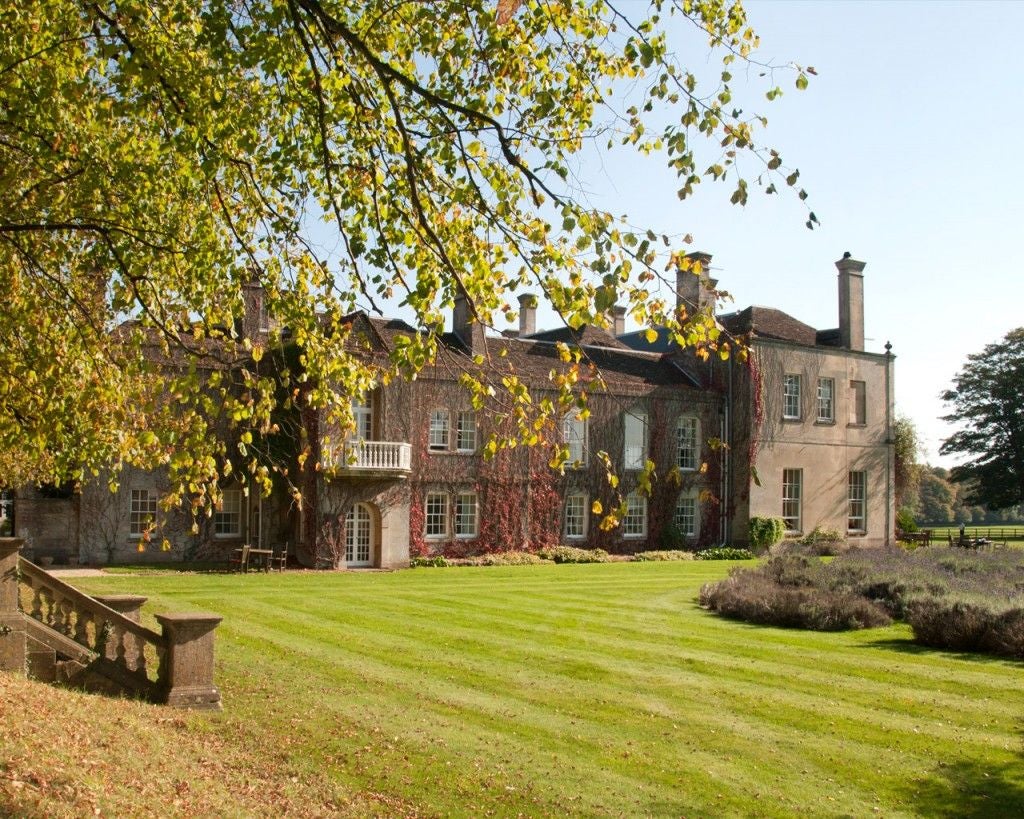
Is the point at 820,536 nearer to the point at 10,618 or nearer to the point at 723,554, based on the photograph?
the point at 723,554

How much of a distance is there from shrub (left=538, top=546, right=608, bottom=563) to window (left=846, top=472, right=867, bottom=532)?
1230 centimetres

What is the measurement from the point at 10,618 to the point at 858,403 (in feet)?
114

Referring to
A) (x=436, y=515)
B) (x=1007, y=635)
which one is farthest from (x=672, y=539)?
(x=1007, y=635)

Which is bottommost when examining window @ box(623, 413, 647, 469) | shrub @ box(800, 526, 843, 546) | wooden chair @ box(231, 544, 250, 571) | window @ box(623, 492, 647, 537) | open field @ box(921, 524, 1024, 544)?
open field @ box(921, 524, 1024, 544)

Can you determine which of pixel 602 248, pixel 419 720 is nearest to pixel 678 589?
pixel 419 720

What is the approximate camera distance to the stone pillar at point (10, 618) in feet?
35.2

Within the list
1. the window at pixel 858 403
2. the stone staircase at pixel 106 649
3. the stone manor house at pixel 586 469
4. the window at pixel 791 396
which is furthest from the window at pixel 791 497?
the stone staircase at pixel 106 649

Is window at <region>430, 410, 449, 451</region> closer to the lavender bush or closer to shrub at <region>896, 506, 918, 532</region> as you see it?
the lavender bush

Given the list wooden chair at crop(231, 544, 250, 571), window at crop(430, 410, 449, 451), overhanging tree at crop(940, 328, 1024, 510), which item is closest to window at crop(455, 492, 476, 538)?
window at crop(430, 410, 449, 451)

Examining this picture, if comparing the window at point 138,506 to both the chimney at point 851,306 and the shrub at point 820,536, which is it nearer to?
the shrub at point 820,536

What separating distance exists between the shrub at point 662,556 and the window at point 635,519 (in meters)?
1.57

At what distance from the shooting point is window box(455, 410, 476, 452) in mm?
31984

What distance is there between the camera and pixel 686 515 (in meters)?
37.1

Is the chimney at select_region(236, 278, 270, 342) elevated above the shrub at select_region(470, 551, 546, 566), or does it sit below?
above
